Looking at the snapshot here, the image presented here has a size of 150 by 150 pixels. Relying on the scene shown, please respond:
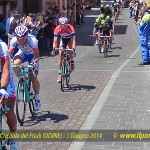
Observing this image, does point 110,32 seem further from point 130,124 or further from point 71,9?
point 71,9

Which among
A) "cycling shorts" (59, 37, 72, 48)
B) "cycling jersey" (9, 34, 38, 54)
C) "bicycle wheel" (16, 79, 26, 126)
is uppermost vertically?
"cycling jersey" (9, 34, 38, 54)

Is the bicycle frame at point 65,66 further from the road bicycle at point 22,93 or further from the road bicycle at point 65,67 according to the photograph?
the road bicycle at point 22,93

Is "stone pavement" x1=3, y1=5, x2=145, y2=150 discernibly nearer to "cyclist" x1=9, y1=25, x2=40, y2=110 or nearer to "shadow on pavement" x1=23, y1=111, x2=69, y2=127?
"shadow on pavement" x1=23, y1=111, x2=69, y2=127

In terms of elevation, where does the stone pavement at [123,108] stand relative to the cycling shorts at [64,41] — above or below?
below

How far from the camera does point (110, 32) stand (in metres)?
21.2

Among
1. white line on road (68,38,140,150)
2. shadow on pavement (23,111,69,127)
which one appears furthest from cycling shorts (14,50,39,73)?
white line on road (68,38,140,150)

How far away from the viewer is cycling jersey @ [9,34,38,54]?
8789 mm

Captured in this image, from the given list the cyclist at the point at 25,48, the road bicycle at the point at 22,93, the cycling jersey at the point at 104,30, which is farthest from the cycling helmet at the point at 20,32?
the cycling jersey at the point at 104,30

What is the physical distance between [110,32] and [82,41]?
6.34 meters

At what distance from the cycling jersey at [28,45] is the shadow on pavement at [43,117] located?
4.06 ft

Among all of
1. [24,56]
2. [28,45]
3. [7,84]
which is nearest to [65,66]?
[24,56]

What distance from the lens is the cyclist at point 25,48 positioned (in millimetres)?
8391

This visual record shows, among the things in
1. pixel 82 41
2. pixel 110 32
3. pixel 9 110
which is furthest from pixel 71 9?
pixel 9 110

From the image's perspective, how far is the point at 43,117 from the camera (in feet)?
29.6
